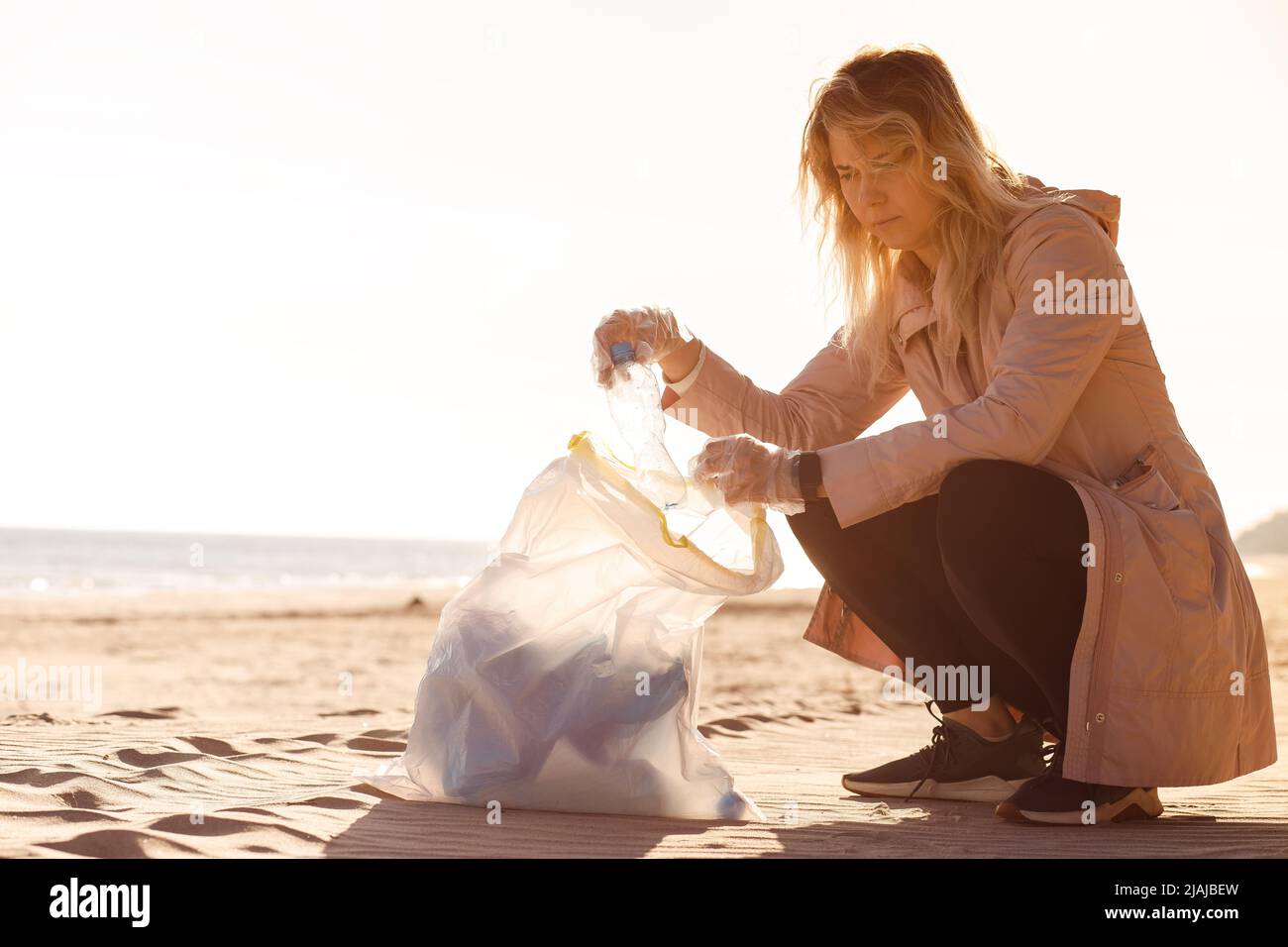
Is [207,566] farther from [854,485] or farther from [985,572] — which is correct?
[985,572]

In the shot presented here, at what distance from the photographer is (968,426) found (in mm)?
2494

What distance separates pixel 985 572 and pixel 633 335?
3.48 feet

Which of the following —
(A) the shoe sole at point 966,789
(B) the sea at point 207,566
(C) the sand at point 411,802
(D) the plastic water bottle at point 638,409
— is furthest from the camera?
(B) the sea at point 207,566

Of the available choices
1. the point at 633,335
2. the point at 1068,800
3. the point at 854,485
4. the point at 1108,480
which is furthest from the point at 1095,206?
the point at 1068,800

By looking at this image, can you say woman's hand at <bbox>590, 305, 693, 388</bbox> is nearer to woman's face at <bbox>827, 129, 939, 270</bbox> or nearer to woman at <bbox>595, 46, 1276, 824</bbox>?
woman at <bbox>595, 46, 1276, 824</bbox>

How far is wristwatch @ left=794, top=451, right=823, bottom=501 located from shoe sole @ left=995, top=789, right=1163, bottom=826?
76 centimetres

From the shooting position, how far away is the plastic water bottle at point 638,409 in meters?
2.96

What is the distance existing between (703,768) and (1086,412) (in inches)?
44.2

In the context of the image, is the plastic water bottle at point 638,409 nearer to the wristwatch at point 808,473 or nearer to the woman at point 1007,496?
the woman at point 1007,496

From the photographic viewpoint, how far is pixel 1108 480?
256cm

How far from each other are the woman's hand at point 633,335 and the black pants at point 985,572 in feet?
1.94

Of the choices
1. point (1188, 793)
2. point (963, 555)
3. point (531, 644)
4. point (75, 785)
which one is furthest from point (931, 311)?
point (75, 785)

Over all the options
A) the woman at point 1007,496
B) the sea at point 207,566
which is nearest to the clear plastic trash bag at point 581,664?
the woman at point 1007,496

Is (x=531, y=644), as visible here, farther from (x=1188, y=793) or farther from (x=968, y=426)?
(x=1188, y=793)
